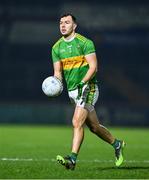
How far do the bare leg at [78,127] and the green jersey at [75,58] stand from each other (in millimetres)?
323

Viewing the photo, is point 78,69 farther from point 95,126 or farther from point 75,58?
point 95,126

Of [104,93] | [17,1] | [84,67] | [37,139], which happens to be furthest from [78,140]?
[17,1]

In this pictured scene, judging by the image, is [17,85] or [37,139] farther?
[17,85]

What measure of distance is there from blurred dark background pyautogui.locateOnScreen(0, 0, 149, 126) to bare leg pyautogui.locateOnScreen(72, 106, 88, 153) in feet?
52.2

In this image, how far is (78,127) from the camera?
917cm

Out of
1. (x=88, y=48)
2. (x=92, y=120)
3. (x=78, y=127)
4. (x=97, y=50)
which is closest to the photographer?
(x=78, y=127)

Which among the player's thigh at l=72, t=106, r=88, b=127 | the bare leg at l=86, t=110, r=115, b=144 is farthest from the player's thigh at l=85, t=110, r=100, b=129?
the player's thigh at l=72, t=106, r=88, b=127

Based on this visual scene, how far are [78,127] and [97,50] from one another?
731 inches

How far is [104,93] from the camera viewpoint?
2662cm

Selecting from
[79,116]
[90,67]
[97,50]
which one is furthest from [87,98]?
[97,50]

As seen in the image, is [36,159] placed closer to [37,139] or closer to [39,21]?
[37,139]

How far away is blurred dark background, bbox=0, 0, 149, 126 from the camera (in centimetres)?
2564

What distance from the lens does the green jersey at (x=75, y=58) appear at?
30.7ft

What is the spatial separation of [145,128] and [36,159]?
46.7 feet
